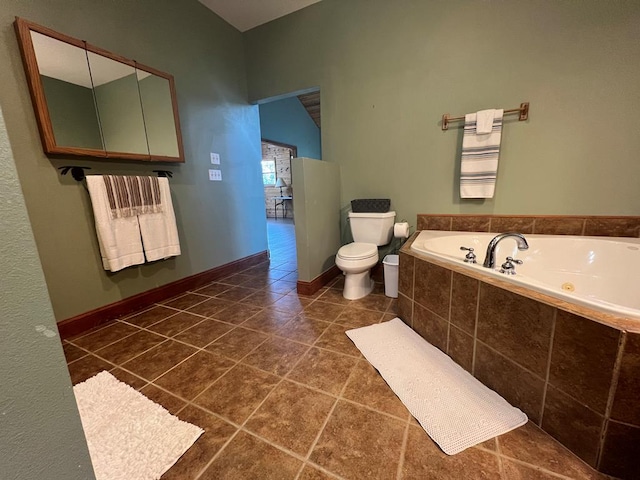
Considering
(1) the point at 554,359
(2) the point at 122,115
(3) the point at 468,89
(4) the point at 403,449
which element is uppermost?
(3) the point at 468,89

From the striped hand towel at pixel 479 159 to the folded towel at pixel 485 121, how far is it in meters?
0.03

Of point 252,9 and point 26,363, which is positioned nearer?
point 26,363

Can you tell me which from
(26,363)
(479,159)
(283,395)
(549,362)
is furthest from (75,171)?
(479,159)

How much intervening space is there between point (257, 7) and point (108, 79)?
161 cm

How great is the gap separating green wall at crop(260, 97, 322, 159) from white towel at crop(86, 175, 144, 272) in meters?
3.46

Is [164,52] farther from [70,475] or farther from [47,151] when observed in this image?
[70,475]

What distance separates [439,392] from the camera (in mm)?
1228

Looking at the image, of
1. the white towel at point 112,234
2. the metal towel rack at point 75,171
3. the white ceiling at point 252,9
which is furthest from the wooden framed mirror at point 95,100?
the white ceiling at point 252,9

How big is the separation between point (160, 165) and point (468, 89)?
8.81 feet

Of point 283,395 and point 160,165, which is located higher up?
point 160,165

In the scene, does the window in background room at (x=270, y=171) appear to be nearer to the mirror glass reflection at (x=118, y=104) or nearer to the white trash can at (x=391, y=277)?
the mirror glass reflection at (x=118, y=104)

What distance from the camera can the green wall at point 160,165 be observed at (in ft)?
5.12

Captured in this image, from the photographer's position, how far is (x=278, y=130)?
17.1ft

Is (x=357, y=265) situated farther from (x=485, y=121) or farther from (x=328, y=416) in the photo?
(x=485, y=121)
